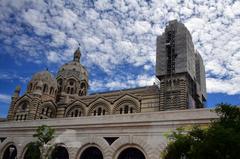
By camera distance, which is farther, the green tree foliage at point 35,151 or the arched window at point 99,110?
the arched window at point 99,110

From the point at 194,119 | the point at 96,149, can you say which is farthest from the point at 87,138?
the point at 194,119

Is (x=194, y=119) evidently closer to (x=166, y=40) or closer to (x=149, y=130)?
(x=149, y=130)

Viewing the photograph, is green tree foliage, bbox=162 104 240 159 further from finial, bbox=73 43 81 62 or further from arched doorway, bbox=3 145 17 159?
finial, bbox=73 43 81 62

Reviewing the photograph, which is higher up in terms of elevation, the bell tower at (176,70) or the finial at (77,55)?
the finial at (77,55)

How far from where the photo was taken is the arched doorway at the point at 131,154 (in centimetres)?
2342

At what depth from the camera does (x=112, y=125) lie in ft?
82.7

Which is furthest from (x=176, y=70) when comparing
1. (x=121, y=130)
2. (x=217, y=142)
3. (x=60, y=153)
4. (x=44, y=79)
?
(x=217, y=142)

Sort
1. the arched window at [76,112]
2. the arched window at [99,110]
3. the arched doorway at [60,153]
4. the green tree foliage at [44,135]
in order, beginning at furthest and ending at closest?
the arched window at [76,112] < the arched window at [99,110] < the arched doorway at [60,153] < the green tree foliage at [44,135]

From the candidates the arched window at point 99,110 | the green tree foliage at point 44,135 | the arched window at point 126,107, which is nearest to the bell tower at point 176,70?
the arched window at point 126,107

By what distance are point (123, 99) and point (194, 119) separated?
21.5 meters

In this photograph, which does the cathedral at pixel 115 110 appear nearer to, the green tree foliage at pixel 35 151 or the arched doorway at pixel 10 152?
the arched doorway at pixel 10 152

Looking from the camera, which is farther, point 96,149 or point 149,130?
point 96,149

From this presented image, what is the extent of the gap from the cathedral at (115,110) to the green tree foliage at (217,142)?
6582 millimetres

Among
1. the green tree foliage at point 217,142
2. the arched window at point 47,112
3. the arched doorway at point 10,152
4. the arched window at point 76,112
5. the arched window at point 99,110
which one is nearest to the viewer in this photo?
the green tree foliage at point 217,142
